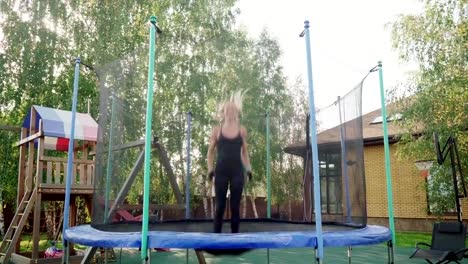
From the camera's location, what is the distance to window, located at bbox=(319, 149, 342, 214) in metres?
3.92

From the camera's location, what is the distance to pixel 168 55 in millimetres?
8625

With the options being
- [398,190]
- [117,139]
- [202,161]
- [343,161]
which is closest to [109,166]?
[117,139]

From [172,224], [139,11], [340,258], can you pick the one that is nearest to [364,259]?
[340,258]

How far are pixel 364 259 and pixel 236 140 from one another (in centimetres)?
351

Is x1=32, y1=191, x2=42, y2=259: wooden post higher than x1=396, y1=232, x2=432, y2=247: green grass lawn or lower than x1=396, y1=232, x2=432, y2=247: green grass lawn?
higher

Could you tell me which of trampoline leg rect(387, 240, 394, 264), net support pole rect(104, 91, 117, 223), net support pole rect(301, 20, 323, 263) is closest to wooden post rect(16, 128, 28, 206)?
net support pole rect(104, 91, 117, 223)

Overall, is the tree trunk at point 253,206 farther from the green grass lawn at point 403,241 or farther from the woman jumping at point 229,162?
the green grass lawn at point 403,241

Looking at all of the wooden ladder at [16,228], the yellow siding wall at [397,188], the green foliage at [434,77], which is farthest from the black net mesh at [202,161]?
the yellow siding wall at [397,188]

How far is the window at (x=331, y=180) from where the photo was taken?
392 cm

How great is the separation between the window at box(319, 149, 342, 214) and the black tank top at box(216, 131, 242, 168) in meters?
1.35

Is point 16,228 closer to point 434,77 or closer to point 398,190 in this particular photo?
point 434,77

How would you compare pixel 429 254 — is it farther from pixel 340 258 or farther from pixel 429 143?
pixel 429 143

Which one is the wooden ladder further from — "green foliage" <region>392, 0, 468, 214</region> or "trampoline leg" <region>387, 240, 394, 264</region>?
"green foliage" <region>392, 0, 468, 214</region>

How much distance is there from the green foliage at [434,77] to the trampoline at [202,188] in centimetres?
351
